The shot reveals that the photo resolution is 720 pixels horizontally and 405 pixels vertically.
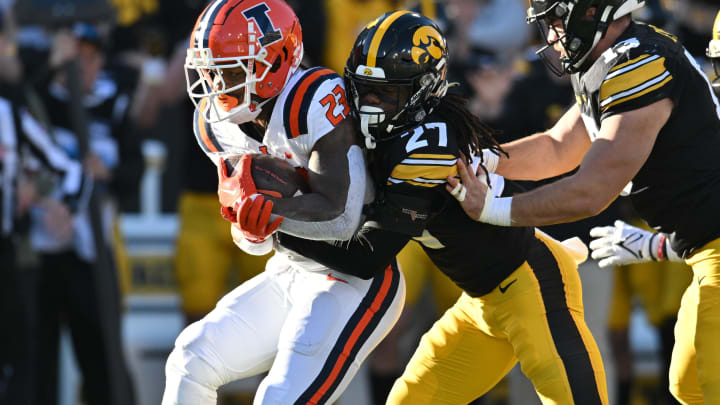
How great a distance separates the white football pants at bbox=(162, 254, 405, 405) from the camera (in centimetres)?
373

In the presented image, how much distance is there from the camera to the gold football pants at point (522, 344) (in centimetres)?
383

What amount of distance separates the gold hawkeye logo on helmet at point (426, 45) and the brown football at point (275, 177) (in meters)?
0.51

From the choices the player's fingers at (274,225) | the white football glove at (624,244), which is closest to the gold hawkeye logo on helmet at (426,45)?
the player's fingers at (274,225)

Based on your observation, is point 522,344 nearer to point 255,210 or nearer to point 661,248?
point 661,248

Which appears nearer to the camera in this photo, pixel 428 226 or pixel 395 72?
pixel 395 72

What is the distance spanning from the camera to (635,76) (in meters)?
3.53

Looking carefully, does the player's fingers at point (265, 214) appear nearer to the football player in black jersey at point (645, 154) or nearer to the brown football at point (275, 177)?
the brown football at point (275, 177)

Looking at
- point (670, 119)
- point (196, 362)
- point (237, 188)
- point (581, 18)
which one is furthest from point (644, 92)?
point (196, 362)

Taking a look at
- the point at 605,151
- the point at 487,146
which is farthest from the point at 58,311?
the point at 605,151

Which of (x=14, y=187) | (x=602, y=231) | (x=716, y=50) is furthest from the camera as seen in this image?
(x=14, y=187)

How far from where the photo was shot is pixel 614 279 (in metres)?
6.30

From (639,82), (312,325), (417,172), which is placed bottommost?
(312,325)

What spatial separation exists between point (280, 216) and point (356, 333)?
0.49 meters

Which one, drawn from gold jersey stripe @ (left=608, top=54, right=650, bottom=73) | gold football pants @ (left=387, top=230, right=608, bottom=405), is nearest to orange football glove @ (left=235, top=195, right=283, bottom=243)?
gold football pants @ (left=387, top=230, right=608, bottom=405)
